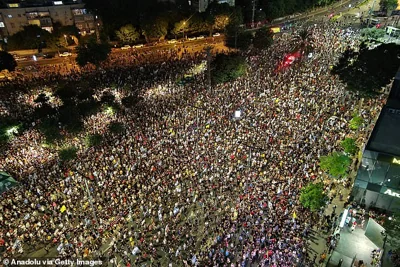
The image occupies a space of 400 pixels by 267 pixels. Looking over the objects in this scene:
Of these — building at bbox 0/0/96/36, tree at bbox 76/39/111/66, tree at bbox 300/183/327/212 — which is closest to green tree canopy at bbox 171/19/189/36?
tree at bbox 76/39/111/66

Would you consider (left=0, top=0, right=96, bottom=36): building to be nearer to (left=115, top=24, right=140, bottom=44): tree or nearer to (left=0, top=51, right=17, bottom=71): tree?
(left=115, top=24, right=140, bottom=44): tree

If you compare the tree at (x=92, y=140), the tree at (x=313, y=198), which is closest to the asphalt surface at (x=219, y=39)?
the tree at (x=92, y=140)

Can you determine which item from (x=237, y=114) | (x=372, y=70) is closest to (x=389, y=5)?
(x=372, y=70)

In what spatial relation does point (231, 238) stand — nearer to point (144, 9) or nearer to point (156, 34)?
point (156, 34)

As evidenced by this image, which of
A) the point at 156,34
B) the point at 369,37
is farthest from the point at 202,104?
the point at 369,37

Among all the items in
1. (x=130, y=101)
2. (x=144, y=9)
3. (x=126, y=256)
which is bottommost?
(x=126, y=256)

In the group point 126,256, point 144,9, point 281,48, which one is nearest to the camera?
point 126,256
